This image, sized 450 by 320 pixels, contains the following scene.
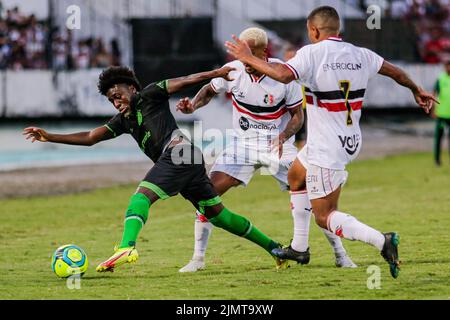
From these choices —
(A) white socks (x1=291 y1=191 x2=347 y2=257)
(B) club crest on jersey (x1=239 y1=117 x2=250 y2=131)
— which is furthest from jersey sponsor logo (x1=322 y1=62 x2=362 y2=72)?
(B) club crest on jersey (x1=239 y1=117 x2=250 y2=131)

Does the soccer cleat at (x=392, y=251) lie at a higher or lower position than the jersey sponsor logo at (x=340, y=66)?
lower

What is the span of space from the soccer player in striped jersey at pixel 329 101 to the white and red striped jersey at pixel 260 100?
1505 mm

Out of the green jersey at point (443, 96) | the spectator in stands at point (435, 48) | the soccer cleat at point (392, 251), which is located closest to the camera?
the soccer cleat at point (392, 251)

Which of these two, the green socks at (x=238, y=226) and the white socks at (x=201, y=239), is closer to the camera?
the green socks at (x=238, y=226)

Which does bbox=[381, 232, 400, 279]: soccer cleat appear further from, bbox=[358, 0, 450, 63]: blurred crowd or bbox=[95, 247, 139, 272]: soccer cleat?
bbox=[358, 0, 450, 63]: blurred crowd

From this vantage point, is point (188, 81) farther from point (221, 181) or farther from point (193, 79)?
point (221, 181)

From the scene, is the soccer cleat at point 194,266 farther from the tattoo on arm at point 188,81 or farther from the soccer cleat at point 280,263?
the tattoo on arm at point 188,81

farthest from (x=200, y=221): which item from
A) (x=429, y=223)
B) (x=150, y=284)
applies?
(x=429, y=223)

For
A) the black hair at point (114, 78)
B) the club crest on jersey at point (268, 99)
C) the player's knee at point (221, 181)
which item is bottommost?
the player's knee at point (221, 181)

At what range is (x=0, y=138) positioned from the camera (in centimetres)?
2988

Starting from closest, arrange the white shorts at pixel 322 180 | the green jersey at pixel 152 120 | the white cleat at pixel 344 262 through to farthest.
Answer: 1. the white shorts at pixel 322 180
2. the green jersey at pixel 152 120
3. the white cleat at pixel 344 262

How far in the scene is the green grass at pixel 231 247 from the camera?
25.9ft

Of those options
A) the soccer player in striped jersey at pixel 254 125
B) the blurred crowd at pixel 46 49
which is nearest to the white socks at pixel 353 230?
the soccer player in striped jersey at pixel 254 125

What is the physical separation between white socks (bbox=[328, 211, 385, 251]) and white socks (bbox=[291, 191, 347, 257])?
3.33ft
